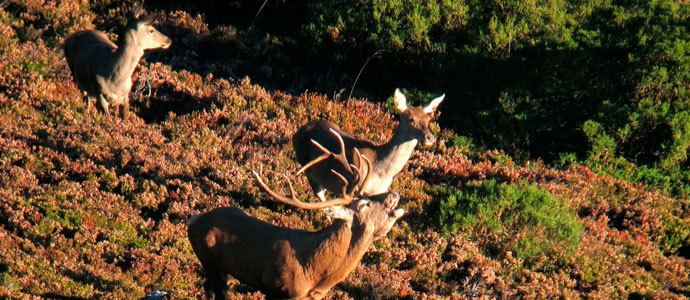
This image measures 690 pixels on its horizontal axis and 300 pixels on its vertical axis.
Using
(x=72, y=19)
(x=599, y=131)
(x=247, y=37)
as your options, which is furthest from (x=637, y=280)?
(x=72, y=19)

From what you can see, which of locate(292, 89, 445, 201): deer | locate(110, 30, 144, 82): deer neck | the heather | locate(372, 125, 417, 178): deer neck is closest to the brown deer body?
the heather

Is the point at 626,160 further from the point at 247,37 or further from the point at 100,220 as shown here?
the point at 100,220

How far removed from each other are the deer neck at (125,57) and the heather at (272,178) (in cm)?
79

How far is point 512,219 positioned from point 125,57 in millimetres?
6807

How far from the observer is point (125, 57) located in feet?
46.0

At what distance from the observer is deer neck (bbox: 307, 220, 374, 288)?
8.07 m

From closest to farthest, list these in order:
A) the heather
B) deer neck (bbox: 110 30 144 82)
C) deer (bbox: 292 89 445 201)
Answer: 1. the heather
2. deer (bbox: 292 89 445 201)
3. deer neck (bbox: 110 30 144 82)

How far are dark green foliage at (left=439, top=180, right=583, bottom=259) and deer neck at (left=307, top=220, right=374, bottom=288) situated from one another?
4.45 m

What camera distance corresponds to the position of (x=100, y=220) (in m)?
10.7

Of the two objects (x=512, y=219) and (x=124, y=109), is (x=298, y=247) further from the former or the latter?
(x=124, y=109)

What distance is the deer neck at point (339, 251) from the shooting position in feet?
26.5

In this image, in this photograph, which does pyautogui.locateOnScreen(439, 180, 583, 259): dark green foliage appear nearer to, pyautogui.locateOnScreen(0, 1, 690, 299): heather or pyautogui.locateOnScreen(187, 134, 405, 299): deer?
pyautogui.locateOnScreen(0, 1, 690, 299): heather

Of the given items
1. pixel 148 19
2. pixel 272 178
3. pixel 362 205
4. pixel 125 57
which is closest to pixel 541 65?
pixel 272 178

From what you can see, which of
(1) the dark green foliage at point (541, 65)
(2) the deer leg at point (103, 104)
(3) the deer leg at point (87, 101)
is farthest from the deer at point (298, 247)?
(1) the dark green foliage at point (541, 65)
